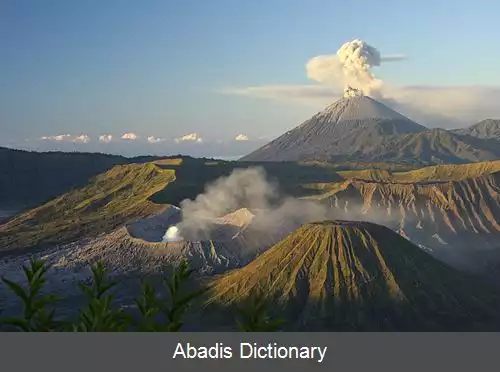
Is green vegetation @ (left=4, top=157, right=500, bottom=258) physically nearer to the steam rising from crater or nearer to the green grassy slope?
the green grassy slope

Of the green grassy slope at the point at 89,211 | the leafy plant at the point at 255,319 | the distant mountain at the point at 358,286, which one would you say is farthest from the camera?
the green grassy slope at the point at 89,211

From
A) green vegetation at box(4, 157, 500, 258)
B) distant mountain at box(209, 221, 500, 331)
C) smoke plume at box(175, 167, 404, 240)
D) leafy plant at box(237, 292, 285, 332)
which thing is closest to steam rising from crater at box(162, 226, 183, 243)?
smoke plume at box(175, 167, 404, 240)

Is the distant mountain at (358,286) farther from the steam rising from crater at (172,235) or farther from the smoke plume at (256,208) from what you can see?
the smoke plume at (256,208)

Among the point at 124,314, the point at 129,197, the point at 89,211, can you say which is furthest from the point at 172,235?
the point at 124,314

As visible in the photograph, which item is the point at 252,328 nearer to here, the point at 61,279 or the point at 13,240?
the point at 61,279

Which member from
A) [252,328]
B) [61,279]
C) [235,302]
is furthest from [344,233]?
[252,328]

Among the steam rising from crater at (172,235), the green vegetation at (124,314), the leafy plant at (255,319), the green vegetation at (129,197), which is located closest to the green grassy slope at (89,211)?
the green vegetation at (129,197)

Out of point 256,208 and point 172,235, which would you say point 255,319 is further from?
point 256,208
